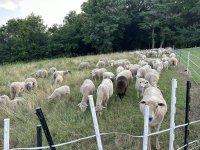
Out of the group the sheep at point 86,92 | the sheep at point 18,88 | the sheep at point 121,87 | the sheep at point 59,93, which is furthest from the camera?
the sheep at point 18,88

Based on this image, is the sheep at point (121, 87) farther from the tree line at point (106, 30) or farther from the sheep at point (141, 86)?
the tree line at point (106, 30)

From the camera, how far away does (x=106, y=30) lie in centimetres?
4603

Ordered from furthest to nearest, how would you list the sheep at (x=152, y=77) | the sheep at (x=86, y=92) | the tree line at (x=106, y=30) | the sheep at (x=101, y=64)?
the tree line at (x=106, y=30), the sheep at (x=101, y=64), the sheep at (x=152, y=77), the sheep at (x=86, y=92)

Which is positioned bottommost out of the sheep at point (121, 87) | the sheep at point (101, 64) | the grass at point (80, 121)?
the grass at point (80, 121)

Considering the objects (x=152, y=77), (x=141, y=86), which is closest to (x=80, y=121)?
(x=141, y=86)

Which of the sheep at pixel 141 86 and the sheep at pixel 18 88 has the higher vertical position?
the sheep at pixel 141 86

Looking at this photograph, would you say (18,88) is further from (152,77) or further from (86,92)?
(152,77)

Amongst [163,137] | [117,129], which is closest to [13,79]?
[117,129]

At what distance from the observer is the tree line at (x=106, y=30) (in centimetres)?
4581

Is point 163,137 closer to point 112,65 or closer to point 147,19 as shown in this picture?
point 112,65

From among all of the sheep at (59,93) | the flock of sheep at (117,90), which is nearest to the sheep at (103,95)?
the flock of sheep at (117,90)

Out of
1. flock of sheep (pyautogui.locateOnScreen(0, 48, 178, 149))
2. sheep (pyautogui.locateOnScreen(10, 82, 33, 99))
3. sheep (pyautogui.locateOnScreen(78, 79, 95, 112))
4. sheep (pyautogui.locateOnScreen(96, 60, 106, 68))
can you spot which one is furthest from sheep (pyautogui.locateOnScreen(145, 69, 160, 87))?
sheep (pyautogui.locateOnScreen(96, 60, 106, 68))

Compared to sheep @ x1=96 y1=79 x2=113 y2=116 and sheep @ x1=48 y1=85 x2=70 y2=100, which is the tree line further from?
sheep @ x1=96 y1=79 x2=113 y2=116

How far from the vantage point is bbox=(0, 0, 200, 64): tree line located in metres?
45.8
